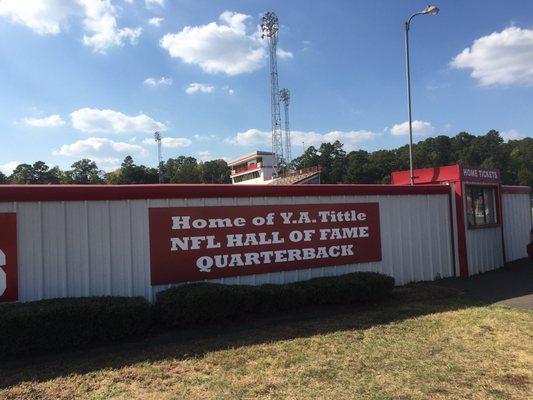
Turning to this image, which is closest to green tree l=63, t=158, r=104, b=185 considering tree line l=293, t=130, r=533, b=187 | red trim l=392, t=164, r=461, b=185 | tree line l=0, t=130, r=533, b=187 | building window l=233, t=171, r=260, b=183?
tree line l=0, t=130, r=533, b=187

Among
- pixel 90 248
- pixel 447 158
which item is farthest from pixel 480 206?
pixel 447 158

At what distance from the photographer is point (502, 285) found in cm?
1045

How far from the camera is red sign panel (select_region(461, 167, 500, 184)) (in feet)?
39.1

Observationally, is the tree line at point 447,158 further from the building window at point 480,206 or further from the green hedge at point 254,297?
the green hedge at point 254,297

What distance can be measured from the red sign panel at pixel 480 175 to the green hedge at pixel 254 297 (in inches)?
186

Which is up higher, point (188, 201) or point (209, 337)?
point (188, 201)

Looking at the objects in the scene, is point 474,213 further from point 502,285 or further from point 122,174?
point 122,174

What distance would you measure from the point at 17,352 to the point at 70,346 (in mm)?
627

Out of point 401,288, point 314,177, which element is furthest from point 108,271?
point 314,177

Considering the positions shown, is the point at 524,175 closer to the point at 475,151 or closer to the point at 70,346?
the point at 475,151

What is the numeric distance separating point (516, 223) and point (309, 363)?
11764mm

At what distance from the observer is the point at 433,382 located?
4.99 m

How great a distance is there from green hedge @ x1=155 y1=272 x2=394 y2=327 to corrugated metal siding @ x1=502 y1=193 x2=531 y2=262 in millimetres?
7255

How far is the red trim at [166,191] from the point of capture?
690cm
